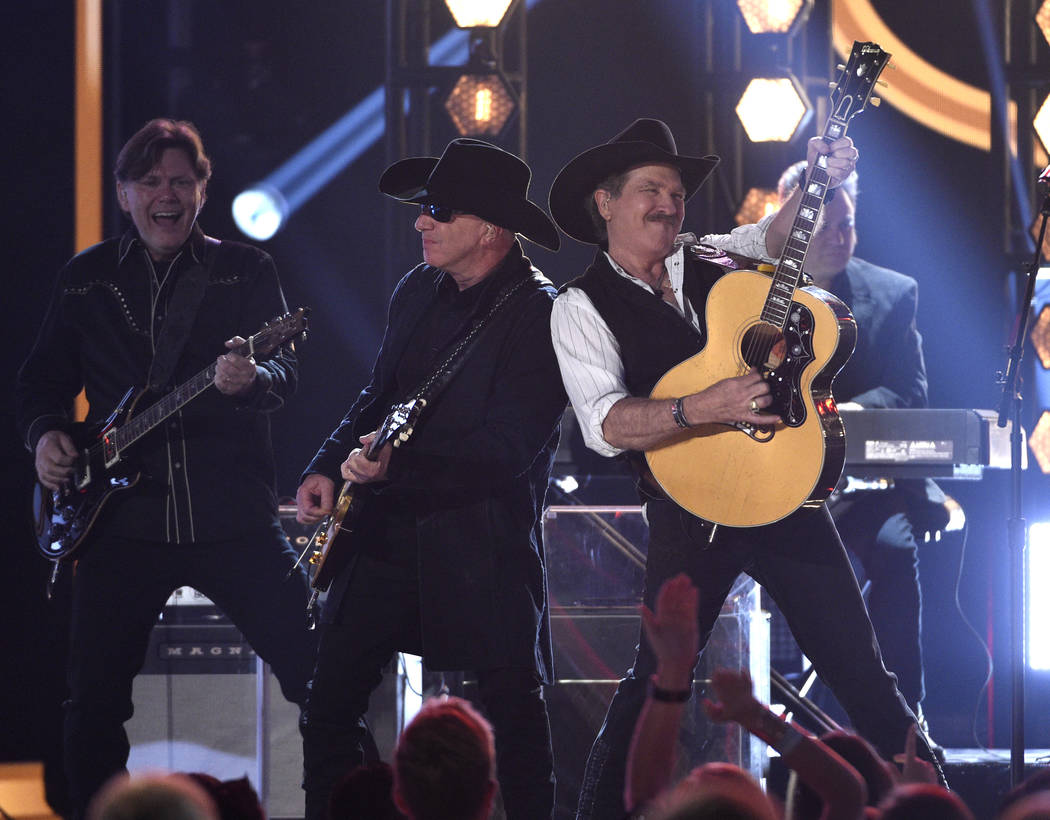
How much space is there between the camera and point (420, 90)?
6270 mm

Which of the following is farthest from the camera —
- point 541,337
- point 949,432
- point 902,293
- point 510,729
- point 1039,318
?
point 1039,318

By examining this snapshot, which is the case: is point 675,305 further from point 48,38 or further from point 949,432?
point 48,38

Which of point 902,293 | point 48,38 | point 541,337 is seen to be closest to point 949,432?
point 902,293

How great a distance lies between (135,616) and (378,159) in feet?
15.9

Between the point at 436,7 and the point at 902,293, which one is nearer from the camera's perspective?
the point at 902,293

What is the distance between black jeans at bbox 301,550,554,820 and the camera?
11.9 feet

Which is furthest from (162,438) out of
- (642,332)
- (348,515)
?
(642,332)

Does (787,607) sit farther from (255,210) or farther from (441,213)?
(255,210)

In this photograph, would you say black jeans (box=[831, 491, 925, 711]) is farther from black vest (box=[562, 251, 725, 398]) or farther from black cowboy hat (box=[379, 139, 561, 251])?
black cowboy hat (box=[379, 139, 561, 251])

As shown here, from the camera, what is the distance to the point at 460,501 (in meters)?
3.76

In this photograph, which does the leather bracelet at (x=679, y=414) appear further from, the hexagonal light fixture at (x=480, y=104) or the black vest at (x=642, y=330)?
the hexagonal light fixture at (x=480, y=104)

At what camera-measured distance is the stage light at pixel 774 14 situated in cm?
666

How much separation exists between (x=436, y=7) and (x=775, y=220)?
2922 millimetres

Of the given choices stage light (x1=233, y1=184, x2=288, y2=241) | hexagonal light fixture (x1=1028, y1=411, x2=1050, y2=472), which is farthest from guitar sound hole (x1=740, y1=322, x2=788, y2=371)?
stage light (x1=233, y1=184, x2=288, y2=241)
